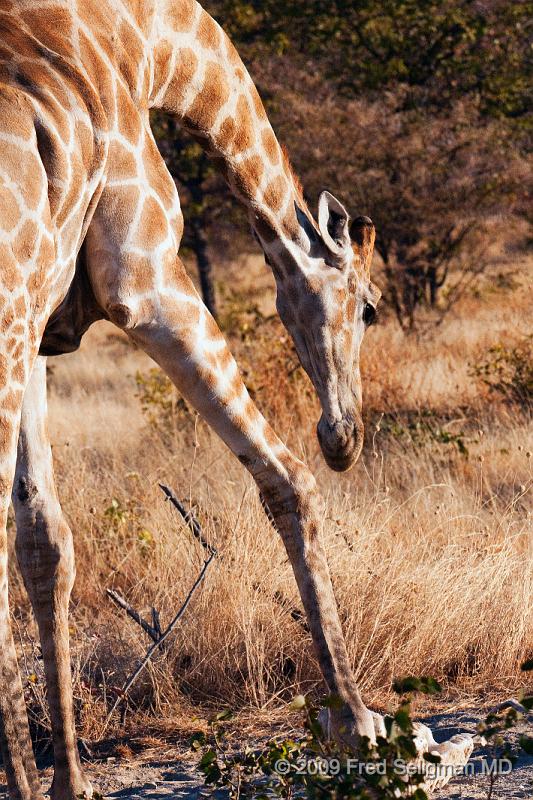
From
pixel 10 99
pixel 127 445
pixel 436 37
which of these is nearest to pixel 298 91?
pixel 436 37

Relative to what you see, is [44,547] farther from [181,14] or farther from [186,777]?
[181,14]

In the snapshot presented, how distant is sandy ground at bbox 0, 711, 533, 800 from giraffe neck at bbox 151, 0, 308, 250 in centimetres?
179

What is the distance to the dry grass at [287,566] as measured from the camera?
12.7 ft

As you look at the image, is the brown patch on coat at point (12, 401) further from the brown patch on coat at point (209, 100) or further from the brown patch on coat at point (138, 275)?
the brown patch on coat at point (209, 100)

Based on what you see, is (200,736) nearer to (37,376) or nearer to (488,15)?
(37,376)

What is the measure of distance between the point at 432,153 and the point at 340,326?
871cm

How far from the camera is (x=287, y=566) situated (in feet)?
14.6

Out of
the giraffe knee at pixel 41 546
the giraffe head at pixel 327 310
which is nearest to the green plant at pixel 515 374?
the giraffe head at pixel 327 310

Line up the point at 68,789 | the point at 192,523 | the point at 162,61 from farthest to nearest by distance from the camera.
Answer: the point at 192,523
the point at 162,61
the point at 68,789

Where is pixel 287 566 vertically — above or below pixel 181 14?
below

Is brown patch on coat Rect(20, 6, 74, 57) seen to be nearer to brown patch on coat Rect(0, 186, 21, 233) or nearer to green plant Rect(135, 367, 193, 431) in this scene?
brown patch on coat Rect(0, 186, 21, 233)

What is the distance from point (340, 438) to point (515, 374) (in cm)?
448

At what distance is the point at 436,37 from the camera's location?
13.8 metres

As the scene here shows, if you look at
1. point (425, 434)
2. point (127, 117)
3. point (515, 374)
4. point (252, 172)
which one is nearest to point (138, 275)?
point (127, 117)
